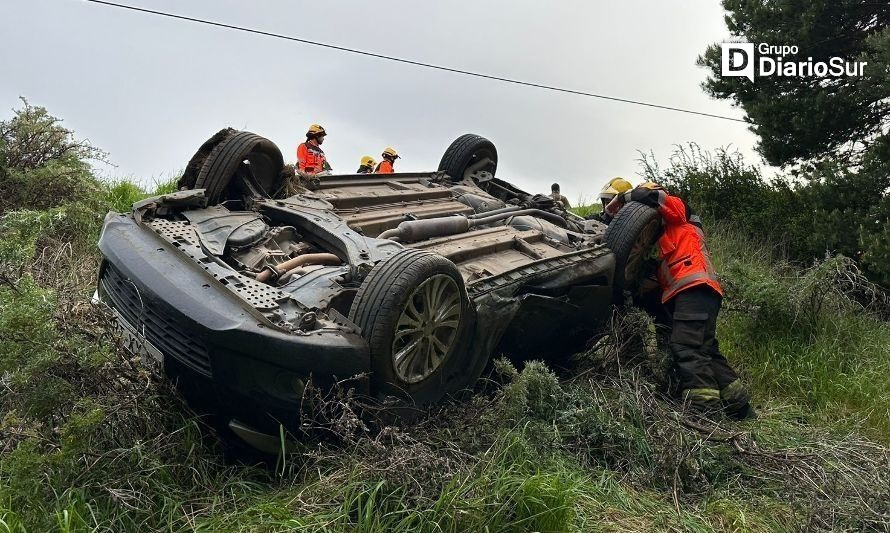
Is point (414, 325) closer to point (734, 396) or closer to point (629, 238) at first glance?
point (629, 238)

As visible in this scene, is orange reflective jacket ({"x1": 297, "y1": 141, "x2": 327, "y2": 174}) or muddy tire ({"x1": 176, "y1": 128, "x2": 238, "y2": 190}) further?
orange reflective jacket ({"x1": 297, "y1": 141, "x2": 327, "y2": 174})

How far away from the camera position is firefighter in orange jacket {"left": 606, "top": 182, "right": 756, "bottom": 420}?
5.32 meters

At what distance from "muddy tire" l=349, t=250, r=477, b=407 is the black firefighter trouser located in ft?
6.23

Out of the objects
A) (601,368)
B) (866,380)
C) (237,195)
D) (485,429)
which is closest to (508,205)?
(601,368)

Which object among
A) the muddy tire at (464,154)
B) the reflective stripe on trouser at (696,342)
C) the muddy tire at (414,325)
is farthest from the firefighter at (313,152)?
the muddy tire at (414,325)

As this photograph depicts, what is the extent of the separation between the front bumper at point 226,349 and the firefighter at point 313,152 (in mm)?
6517

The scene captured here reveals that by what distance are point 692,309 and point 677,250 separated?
1.45ft

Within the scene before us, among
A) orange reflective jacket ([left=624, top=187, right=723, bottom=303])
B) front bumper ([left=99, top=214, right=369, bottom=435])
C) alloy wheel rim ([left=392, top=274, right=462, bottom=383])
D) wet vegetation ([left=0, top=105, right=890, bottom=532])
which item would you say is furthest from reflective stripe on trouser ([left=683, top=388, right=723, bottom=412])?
front bumper ([left=99, top=214, right=369, bottom=435])

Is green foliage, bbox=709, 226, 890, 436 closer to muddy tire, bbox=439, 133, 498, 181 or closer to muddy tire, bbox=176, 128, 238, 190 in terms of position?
muddy tire, bbox=439, 133, 498, 181

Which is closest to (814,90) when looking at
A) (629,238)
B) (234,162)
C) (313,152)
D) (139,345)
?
(629,238)

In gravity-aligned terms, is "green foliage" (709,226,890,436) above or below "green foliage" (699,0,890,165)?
below

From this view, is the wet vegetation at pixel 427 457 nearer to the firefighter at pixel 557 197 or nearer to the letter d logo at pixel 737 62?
the firefighter at pixel 557 197

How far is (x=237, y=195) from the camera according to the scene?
4922 mm

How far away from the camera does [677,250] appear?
5.66m
